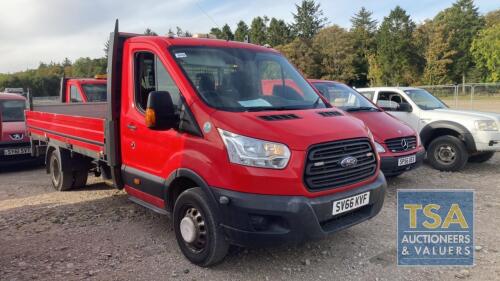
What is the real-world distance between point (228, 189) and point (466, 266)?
248 cm

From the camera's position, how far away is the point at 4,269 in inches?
161

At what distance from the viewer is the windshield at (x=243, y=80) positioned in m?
4.05

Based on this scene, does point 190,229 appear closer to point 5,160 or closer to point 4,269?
point 4,269

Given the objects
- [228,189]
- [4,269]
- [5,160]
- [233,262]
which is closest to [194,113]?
[228,189]

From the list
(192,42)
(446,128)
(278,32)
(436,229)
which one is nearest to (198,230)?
(192,42)

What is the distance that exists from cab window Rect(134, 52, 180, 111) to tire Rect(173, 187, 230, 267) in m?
1.11

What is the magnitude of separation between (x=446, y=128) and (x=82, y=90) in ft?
28.4

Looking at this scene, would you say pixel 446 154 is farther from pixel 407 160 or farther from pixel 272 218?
pixel 272 218

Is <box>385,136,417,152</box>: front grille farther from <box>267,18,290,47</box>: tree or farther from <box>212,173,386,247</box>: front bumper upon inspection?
<box>267,18,290,47</box>: tree

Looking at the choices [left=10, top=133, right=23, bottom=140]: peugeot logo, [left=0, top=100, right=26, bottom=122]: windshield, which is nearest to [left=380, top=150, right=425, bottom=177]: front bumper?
[left=10, top=133, right=23, bottom=140]: peugeot logo

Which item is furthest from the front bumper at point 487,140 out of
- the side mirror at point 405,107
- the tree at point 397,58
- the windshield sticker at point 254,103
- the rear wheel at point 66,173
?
the tree at point 397,58

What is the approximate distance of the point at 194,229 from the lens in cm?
392

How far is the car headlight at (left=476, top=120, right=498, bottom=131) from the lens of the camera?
7.82m

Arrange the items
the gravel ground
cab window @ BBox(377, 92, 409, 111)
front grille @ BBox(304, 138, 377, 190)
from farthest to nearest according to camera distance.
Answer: cab window @ BBox(377, 92, 409, 111)
the gravel ground
front grille @ BBox(304, 138, 377, 190)
